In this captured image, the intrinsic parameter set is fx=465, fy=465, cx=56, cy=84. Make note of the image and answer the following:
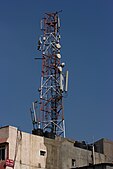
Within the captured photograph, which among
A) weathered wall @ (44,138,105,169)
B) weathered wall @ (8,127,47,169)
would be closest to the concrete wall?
weathered wall @ (44,138,105,169)

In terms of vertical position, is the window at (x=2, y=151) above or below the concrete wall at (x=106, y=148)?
below

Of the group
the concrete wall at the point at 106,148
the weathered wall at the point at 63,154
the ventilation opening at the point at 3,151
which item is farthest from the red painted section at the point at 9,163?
the concrete wall at the point at 106,148

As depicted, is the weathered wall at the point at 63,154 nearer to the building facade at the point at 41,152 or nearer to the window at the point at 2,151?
the building facade at the point at 41,152

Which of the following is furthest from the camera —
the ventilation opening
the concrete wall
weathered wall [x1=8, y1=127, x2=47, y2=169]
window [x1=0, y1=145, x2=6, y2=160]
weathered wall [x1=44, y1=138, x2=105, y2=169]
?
the concrete wall

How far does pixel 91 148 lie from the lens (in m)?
49.4

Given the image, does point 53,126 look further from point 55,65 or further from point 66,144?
→ point 55,65

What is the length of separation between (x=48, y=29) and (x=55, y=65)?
477 cm

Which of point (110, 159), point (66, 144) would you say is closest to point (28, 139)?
point (66, 144)

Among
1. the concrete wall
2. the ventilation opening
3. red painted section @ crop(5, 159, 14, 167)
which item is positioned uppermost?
the concrete wall

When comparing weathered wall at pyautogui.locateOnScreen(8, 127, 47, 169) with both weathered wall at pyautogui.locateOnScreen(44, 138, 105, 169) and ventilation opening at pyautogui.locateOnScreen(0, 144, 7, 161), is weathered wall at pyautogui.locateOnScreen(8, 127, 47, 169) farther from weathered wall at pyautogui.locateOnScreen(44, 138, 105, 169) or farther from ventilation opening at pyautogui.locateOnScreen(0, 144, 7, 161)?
weathered wall at pyautogui.locateOnScreen(44, 138, 105, 169)

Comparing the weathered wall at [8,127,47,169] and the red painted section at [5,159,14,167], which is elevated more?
the weathered wall at [8,127,47,169]

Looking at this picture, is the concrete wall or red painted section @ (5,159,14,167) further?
the concrete wall

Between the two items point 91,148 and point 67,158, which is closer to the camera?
point 67,158

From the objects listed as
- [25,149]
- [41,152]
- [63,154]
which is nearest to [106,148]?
[63,154]
